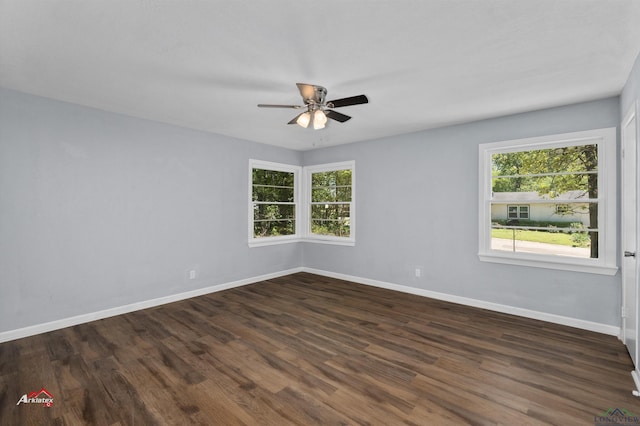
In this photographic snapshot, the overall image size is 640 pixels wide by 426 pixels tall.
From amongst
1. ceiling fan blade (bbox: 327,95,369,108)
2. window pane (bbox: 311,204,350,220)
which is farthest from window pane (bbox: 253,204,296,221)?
ceiling fan blade (bbox: 327,95,369,108)

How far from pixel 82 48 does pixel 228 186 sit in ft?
9.57

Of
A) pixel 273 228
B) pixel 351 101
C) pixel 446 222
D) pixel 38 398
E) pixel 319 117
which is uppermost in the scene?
pixel 351 101

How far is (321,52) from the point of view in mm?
2350

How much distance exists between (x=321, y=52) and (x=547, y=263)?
3516mm

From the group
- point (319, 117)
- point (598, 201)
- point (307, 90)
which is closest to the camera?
point (307, 90)

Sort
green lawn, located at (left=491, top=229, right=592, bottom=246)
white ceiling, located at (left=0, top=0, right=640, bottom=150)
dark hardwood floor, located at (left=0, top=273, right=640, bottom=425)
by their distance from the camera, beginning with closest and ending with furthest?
white ceiling, located at (left=0, top=0, right=640, bottom=150), dark hardwood floor, located at (left=0, top=273, right=640, bottom=425), green lawn, located at (left=491, top=229, right=592, bottom=246)

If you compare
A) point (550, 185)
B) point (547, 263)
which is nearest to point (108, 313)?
point (547, 263)

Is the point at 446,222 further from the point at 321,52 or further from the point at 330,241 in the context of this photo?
the point at 321,52

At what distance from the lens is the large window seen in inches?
221

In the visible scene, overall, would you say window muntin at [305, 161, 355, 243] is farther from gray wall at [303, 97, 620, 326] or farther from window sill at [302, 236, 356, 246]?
gray wall at [303, 97, 620, 326]

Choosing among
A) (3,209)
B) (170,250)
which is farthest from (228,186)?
(3,209)

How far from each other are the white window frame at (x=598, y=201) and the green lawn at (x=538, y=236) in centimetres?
14

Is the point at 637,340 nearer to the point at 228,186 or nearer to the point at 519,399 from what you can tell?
the point at 519,399

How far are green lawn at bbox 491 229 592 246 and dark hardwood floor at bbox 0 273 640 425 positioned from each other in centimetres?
98
